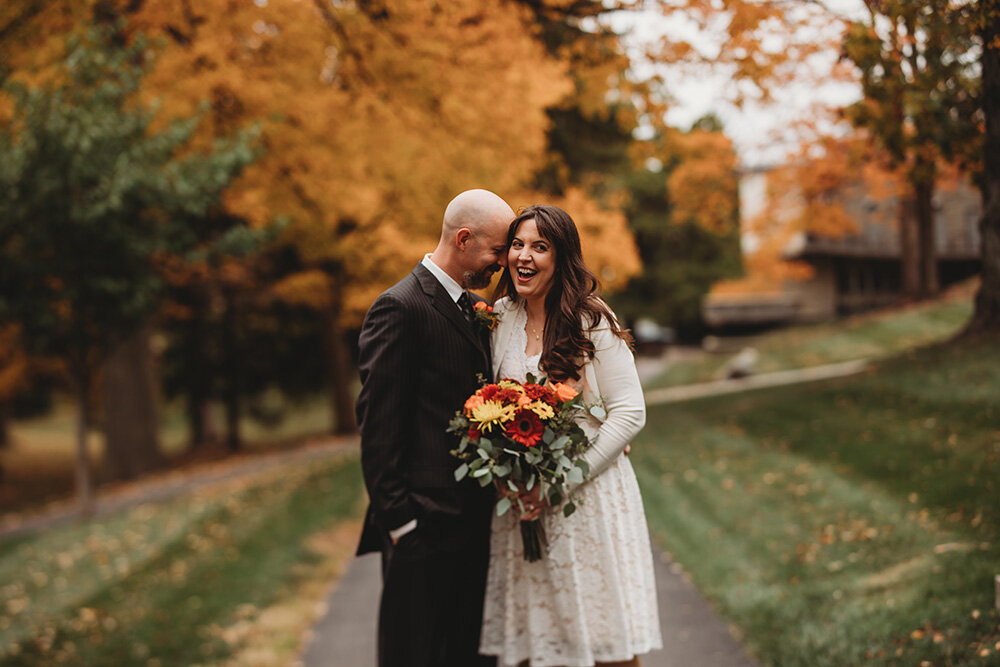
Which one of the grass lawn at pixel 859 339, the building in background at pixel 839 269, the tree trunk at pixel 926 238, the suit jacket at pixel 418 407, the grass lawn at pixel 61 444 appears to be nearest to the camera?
the suit jacket at pixel 418 407

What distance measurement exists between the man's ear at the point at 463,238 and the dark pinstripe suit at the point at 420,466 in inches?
7.5

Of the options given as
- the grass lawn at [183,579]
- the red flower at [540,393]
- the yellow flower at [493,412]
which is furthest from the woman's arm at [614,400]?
the grass lawn at [183,579]

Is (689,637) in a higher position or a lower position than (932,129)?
lower

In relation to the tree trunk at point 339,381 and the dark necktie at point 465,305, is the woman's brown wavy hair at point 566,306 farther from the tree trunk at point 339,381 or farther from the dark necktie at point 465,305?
the tree trunk at point 339,381

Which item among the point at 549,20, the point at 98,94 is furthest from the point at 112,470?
the point at 549,20

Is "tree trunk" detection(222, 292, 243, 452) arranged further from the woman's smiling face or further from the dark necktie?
the woman's smiling face

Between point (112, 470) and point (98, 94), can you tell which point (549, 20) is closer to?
point (98, 94)

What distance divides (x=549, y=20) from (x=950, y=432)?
5.77 metres

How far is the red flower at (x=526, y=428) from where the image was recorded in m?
2.98

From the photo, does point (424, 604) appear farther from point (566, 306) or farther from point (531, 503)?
point (566, 306)

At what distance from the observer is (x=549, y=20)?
8.06 metres

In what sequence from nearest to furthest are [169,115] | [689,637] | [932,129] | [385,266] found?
[689,637]
[932,129]
[169,115]
[385,266]

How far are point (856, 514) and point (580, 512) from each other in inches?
168

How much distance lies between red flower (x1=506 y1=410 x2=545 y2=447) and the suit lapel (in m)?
0.49
